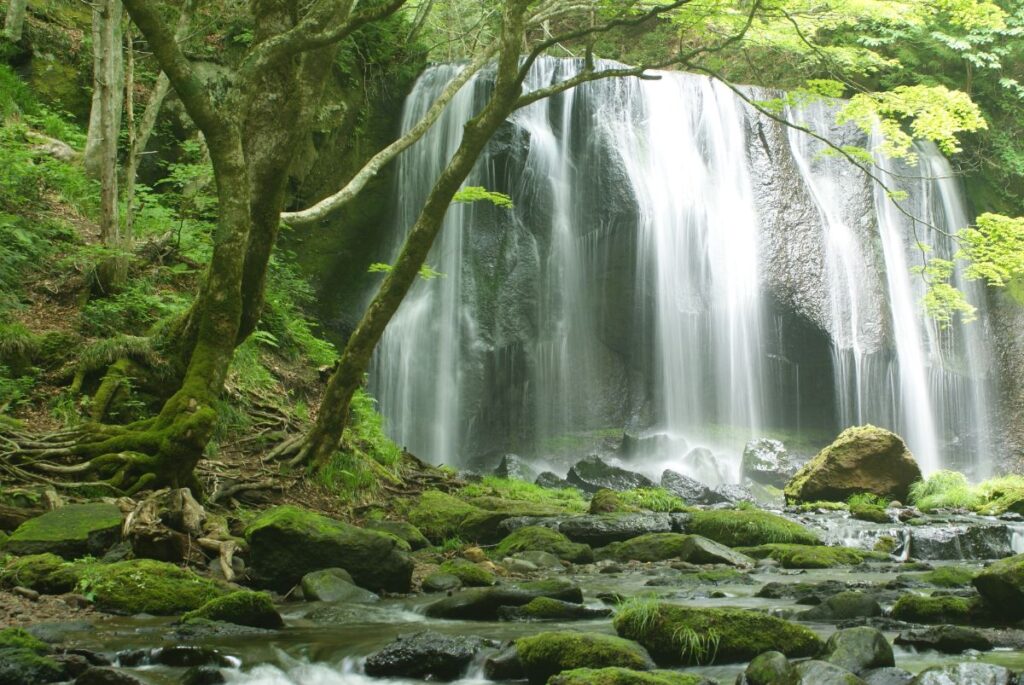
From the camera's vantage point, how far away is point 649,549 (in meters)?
8.95

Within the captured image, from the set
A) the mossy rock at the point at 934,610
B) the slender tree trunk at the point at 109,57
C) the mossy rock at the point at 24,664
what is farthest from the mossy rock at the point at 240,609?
the slender tree trunk at the point at 109,57

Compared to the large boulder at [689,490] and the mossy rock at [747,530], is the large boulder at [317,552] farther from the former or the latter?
the large boulder at [689,490]

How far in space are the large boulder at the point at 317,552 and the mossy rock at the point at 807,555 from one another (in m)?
4.08

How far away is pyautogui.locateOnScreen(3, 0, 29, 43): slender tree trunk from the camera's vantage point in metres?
14.5

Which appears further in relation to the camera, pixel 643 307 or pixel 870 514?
pixel 643 307

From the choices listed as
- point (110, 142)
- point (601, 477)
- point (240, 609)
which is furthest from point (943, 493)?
point (110, 142)

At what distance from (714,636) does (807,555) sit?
4.60 metres

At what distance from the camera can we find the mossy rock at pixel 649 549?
8883 mm

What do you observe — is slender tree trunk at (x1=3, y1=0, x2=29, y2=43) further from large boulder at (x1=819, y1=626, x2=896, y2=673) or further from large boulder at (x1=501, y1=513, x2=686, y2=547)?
large boulder at (x1=819, y1=626, x2=896, y2=673)

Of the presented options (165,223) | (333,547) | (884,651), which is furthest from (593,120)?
(884,651)

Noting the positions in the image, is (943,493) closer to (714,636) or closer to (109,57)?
(714,636)

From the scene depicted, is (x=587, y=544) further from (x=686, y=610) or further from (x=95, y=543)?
(x=95, y=543)

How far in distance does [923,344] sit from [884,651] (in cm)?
1796

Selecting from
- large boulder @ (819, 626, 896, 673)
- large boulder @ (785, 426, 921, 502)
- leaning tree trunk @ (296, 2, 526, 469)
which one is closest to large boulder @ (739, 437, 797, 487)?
large boulder @ (785, 426, 921, 502)
